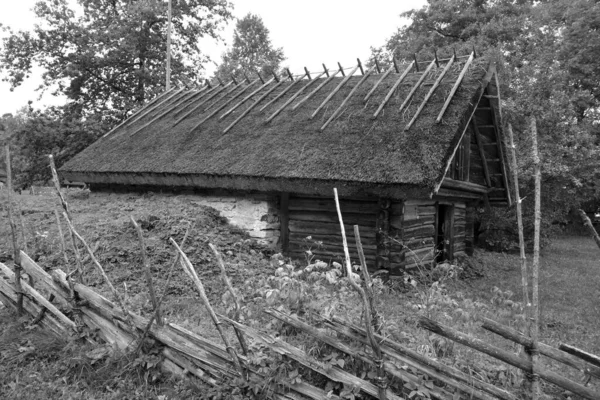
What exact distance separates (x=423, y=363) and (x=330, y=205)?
515cm

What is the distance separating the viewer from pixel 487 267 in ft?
34.4

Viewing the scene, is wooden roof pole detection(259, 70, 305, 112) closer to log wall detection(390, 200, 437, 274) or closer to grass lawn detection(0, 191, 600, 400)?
grass lawn detection(0, 191, 600, 400)

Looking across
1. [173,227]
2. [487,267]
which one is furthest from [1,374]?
[487,267]

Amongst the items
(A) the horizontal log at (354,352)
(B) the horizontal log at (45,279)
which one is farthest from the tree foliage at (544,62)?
(B) the horizontal log at (45,279)

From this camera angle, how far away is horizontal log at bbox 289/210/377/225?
7527mm

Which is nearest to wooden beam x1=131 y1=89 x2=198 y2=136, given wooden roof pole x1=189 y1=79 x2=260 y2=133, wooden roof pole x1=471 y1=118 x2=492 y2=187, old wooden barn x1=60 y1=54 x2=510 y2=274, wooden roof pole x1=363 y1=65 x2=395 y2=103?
old wooden barn x1=60 y1=54 x2=510 y2=274

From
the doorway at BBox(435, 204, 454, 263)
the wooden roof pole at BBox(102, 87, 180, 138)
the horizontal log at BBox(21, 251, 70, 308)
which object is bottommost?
the doorway at BBox(435, 204, 454, 263)

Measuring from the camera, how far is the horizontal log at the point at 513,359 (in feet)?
8.14

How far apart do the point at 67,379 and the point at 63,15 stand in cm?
1938

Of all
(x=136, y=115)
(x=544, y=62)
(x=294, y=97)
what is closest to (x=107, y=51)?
(x=136, y=115)

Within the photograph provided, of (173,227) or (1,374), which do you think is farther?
(173,227)

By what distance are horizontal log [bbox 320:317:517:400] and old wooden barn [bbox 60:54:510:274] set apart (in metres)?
2.77

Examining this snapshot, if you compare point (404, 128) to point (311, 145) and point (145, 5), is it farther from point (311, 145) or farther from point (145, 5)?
point (145, 5)

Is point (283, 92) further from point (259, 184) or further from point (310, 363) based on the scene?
point (310, 363)
